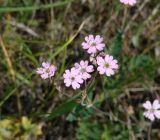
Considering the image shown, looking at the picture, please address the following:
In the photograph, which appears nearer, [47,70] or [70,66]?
[47,70]

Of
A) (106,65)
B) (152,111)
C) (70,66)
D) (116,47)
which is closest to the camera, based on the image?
(106,65)

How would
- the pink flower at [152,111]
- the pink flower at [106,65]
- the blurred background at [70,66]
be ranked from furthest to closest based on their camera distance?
the blurred background at [70,66] < the pink flower at [152,111] < the pink flower at [106,65]

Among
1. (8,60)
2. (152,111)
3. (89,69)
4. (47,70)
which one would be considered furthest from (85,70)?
(8,60)

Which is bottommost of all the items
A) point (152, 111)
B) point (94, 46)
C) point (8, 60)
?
point (152, 111)

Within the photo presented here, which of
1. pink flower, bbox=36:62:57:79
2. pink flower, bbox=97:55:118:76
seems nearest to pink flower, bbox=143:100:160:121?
pink flower, bbox=97:55:118:76

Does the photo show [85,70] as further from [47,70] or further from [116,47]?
[116,47]

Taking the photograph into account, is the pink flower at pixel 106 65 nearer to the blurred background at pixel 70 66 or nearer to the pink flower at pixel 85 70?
the pink flower at pixel 85 70

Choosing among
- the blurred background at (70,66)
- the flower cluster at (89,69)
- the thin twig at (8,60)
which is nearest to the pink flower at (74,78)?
the flower cluster at (89,69)

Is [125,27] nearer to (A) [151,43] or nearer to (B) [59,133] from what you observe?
(A) [151,43]
